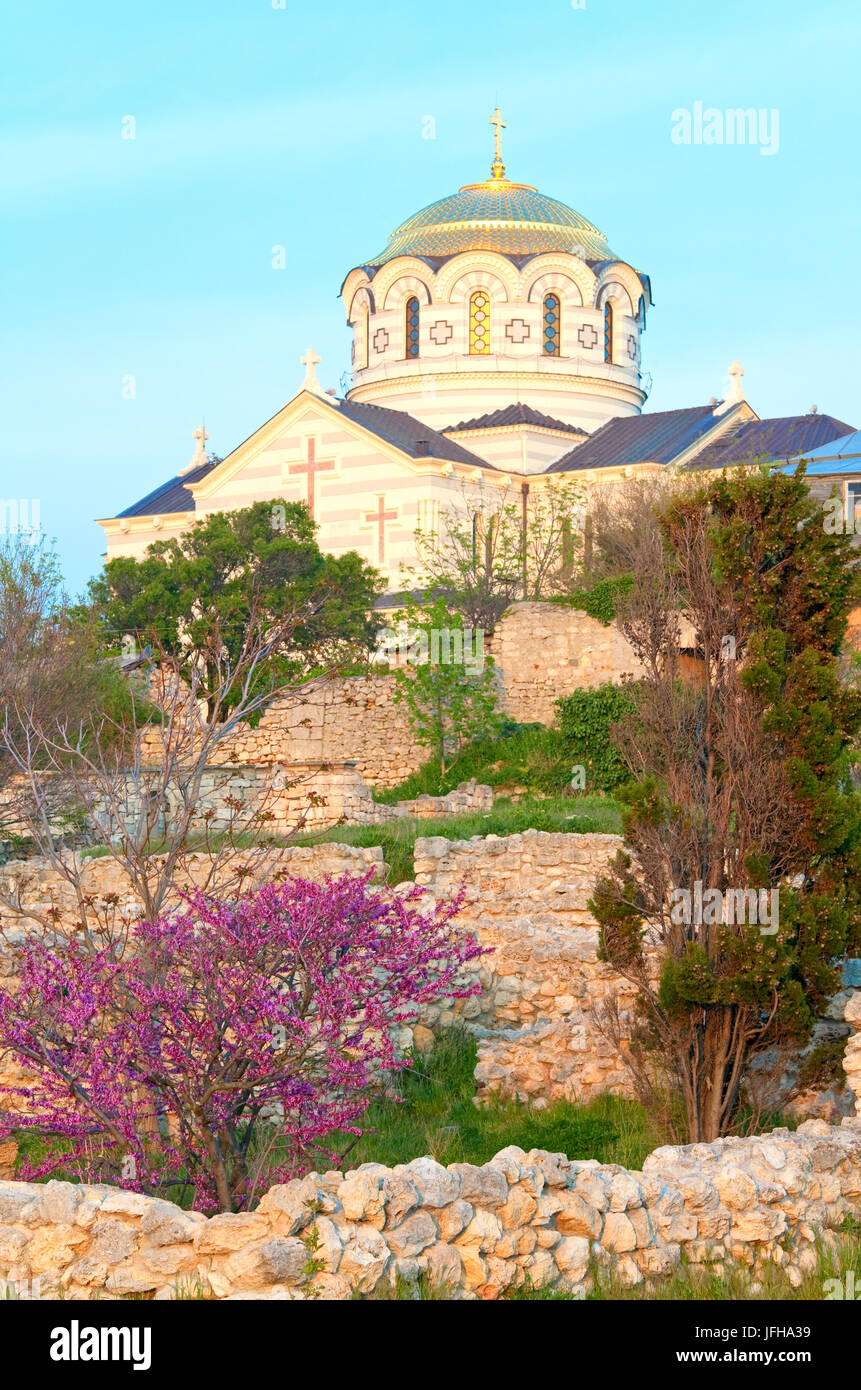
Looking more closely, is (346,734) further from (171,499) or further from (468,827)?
(171,499)

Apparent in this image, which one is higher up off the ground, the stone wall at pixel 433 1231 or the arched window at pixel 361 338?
the arched window at pixel 361 338

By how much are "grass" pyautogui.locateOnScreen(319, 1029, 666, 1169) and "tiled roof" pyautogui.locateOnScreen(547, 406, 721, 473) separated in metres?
31.9

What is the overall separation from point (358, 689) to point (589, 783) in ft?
13.7

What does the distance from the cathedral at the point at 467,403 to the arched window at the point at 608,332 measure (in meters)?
0.06

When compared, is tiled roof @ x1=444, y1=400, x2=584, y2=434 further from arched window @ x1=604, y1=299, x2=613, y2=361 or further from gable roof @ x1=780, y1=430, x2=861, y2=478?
gable roof @ x1=780, y1=430, x2=861, y2=478

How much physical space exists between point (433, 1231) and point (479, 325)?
141 feet

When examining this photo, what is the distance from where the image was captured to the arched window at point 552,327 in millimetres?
48312

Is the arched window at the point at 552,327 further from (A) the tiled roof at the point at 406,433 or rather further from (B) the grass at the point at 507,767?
(B) the grass at the point at 507,767

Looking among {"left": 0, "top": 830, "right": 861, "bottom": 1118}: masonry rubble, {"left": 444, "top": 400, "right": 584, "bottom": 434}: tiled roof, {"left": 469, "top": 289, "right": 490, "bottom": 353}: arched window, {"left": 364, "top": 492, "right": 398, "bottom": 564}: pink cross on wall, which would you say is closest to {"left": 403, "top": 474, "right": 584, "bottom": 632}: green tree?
{"left": 364, "top": 492, "right": 398, "bottom": 564}: pink cross on wall

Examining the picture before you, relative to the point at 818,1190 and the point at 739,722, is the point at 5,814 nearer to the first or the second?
the point at 739,722

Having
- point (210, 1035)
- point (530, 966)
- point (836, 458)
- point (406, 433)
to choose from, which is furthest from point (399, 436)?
point (210, 1035)

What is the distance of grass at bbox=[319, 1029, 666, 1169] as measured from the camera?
973 centimetres

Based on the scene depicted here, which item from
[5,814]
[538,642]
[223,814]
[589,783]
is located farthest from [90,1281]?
[538,642]

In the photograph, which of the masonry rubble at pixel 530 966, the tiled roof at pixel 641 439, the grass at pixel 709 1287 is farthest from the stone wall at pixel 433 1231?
the tiled roof at pixel 641 439
